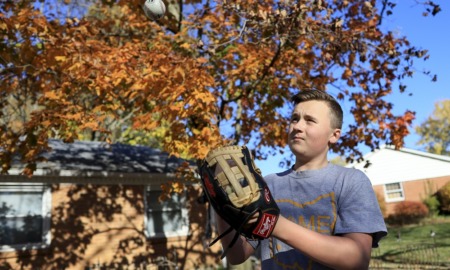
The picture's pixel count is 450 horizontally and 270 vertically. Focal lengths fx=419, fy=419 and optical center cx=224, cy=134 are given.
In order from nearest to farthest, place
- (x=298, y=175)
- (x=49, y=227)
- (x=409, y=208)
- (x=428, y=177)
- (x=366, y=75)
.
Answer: (x=298, y=175), (x=366, y=75), (x=49, y=227), (x=409, y=208), (x=428, y=177)

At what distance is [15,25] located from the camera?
25.7 feet

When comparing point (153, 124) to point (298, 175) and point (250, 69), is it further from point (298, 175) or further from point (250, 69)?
point (298, 175)

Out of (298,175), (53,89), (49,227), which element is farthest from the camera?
(49,227)

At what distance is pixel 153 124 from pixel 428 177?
1182 inches

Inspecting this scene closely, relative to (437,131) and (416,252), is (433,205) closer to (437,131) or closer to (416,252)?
(416,252)

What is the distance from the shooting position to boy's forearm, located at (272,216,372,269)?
1.54 meters

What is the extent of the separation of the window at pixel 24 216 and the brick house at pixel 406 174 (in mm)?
24993

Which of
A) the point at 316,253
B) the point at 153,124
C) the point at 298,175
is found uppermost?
the point at 153,124

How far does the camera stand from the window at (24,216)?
1177 cm

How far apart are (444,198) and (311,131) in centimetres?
3084

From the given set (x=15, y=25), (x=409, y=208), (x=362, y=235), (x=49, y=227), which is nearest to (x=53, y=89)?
(x=15, y=25)

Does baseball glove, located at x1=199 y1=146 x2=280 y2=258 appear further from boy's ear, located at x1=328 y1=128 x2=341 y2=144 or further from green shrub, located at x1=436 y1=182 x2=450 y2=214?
green shrub, located at x1=436 y1=182 x2=450 y2=214

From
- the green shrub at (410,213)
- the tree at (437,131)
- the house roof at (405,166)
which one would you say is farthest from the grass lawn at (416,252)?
the tree at (437,131)

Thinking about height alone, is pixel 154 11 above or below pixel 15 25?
below
